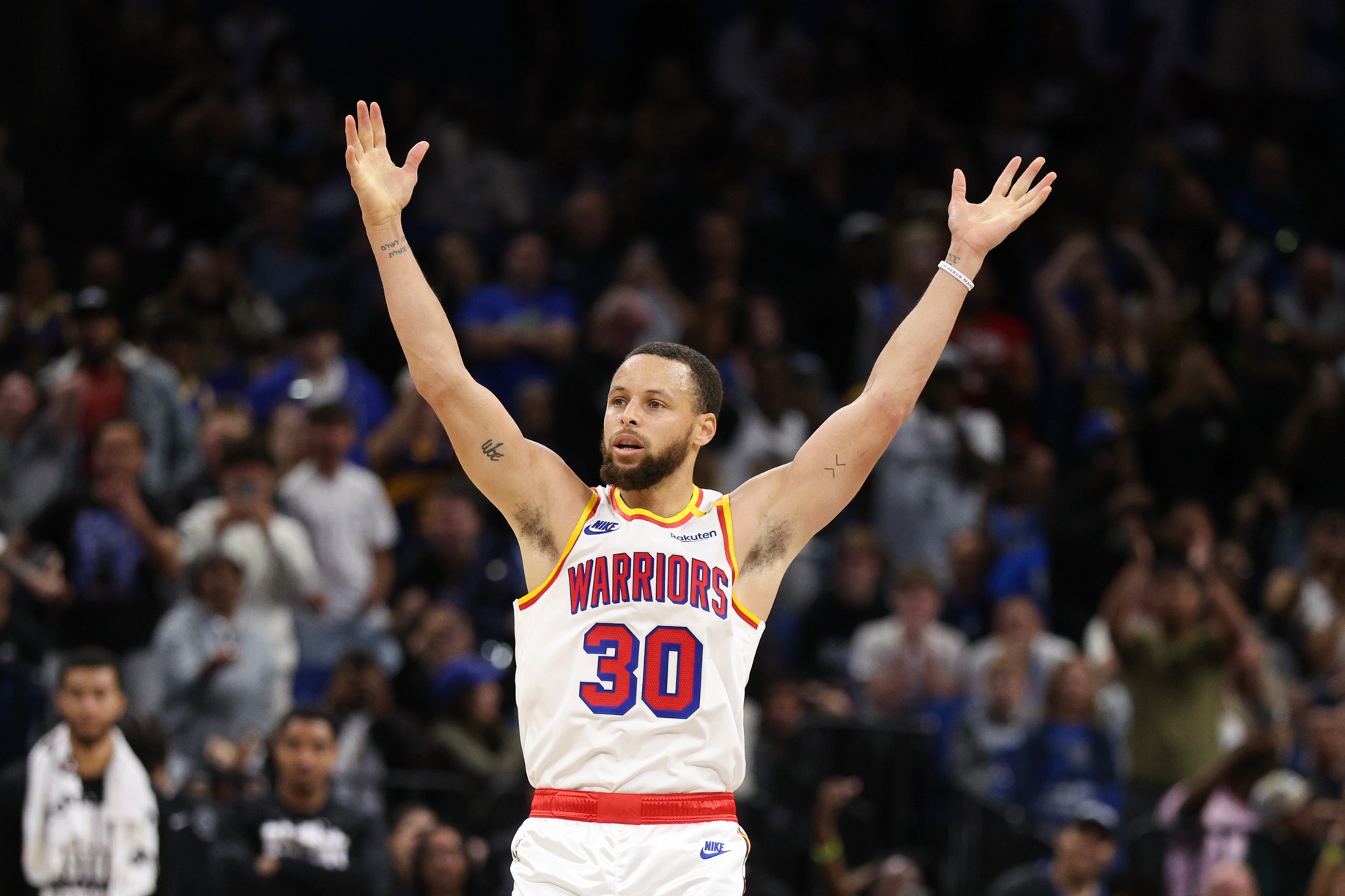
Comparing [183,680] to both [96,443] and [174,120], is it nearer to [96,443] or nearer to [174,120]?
[96,443]

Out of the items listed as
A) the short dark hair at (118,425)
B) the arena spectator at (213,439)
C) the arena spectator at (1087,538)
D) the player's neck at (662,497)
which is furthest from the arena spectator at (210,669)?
the arena spectator at (1087,538)

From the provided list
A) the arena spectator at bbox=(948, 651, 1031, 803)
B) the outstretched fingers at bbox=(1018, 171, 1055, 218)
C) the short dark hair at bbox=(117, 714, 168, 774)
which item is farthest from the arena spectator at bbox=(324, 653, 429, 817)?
the outstretched fingers at bbox=(1018, 171, 1055, 218)

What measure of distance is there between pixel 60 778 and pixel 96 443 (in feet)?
9.04

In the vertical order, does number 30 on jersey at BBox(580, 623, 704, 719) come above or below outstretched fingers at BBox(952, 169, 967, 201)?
below

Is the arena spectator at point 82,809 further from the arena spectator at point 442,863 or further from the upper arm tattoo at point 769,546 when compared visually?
the upper arm tattoo at point 769,546

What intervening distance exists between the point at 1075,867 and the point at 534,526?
6084 millimetres

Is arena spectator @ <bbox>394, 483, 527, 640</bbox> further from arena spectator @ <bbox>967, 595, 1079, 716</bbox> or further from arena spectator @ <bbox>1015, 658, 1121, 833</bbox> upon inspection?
arena spectator @ <bbox>1015, 658, 1121, 833</bbox>

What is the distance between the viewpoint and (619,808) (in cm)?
529

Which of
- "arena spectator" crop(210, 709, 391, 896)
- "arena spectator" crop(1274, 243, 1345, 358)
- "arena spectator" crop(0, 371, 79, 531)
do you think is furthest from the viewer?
"arena spectator" crop(1274, 243, 1345, 358)

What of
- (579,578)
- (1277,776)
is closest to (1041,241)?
(1277,776)

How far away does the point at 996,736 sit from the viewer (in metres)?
11.9

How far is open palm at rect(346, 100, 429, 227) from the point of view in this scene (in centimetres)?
570

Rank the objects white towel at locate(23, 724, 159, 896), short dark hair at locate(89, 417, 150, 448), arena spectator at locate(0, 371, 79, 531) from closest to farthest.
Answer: white towel at locate(23, 724, 159, 896), short dark hair at locate(89, 417, 150, 448), arena spectator at locate(0, 371, 79, 531)

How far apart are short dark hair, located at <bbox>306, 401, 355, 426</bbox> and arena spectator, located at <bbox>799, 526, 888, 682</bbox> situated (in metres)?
3.42
